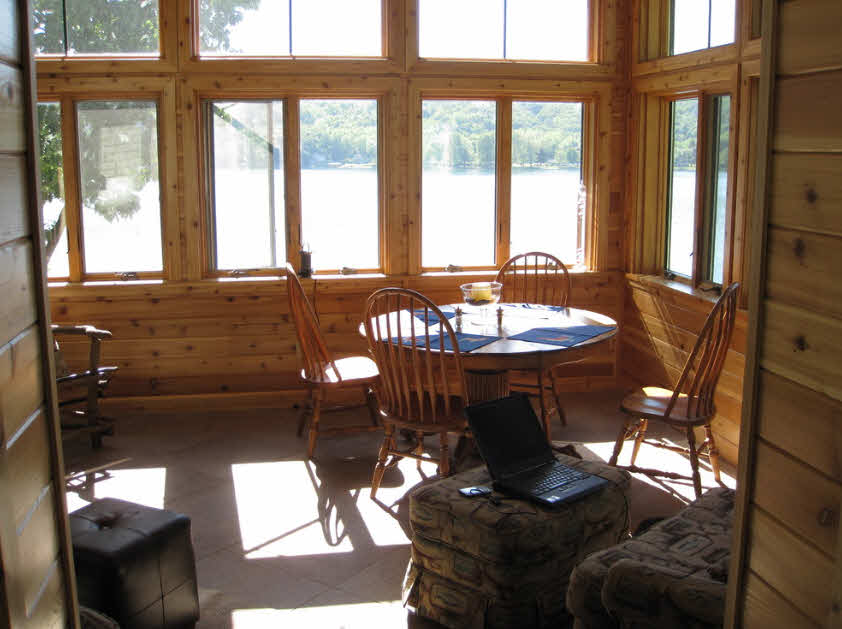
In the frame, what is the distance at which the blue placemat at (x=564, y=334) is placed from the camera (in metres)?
3.88

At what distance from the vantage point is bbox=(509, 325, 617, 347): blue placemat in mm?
3876

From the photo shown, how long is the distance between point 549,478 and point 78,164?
12.0 feet

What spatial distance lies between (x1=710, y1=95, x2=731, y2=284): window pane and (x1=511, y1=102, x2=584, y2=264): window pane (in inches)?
44.4

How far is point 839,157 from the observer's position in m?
1.32

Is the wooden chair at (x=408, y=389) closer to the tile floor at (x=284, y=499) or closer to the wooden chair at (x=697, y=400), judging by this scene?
the tile floor at (x=284, y=499)

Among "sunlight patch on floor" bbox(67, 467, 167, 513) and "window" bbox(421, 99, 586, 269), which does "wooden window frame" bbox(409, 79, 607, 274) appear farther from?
"sunlight patch on floor" bbox(67, 467, 167, 513)

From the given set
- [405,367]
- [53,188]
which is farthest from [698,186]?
[53,188]

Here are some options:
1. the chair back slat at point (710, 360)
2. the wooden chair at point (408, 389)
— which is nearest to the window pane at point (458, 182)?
the wooden chair at point (408, 389)

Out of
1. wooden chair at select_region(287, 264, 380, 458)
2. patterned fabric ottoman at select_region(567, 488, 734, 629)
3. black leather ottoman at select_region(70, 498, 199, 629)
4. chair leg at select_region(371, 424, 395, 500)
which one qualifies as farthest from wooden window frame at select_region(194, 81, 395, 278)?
patterned fabric ottoman at select_region(567, 488, 734, 629)

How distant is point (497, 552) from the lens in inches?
106

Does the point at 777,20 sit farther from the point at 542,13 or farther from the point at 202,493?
the point at 542,13

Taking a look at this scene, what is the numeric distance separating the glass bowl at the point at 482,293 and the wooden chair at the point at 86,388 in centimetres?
197

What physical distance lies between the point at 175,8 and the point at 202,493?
283 cm

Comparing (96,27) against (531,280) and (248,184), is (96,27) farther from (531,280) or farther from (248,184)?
(531,280)
